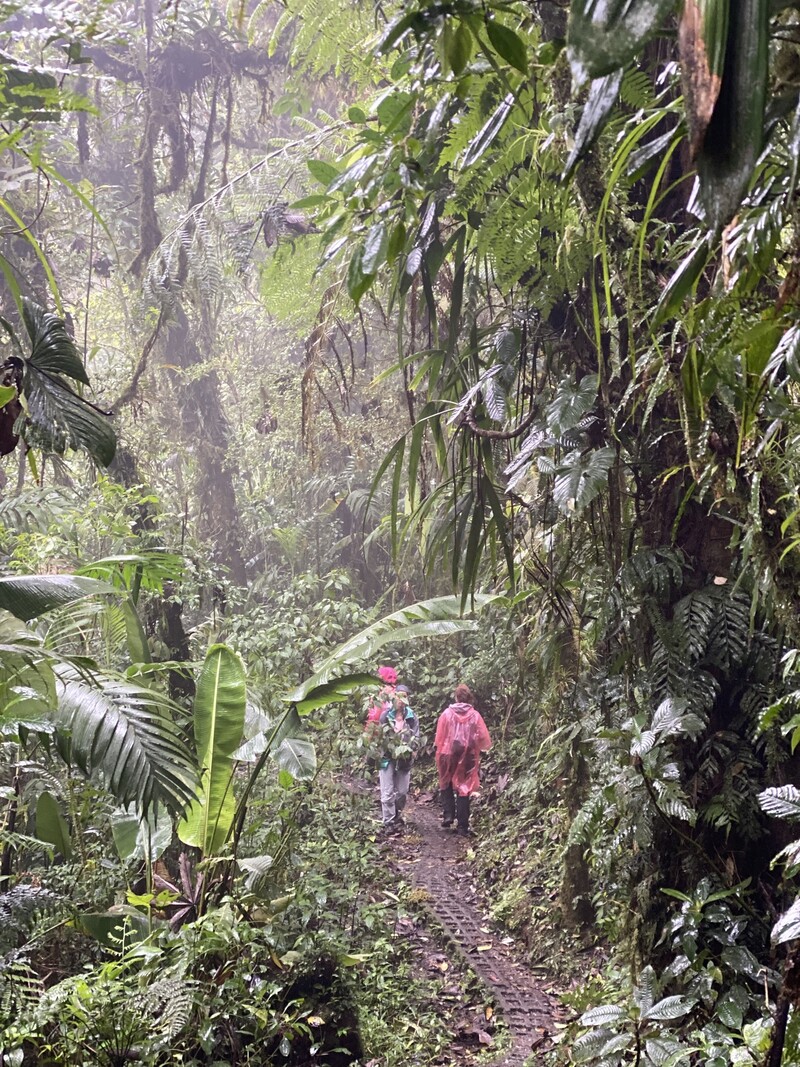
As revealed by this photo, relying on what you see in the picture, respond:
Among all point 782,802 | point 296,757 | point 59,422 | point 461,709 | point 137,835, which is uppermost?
point 59,422

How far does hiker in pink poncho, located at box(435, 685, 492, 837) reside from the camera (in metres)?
6.91

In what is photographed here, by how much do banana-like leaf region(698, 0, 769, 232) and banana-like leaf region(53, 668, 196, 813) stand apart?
2.73 meters

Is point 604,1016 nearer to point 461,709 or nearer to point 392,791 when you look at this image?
point 461,709

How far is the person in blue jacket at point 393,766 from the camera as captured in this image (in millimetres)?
7004

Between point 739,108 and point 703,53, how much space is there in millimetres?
39

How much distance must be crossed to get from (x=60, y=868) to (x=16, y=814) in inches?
15.5

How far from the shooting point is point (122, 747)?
9.46 feet

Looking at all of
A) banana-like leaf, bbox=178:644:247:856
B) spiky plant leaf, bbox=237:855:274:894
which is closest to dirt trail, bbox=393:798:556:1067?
spiky plant leaf, bbox=237:855:274:894

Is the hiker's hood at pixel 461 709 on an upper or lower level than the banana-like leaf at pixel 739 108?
lower

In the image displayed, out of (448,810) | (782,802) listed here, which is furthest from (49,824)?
(448,810)

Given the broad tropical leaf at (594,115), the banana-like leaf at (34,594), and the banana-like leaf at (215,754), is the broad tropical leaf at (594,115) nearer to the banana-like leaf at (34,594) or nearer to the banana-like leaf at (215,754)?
the banana-like leaf at (34,594)

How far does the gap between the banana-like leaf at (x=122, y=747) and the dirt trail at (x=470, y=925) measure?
67.5 inches

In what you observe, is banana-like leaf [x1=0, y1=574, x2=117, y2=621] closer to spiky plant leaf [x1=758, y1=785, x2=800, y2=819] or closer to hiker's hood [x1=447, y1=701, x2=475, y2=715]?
spiky plant leaf [x1=758, y1=785, x2=800, y2=819]

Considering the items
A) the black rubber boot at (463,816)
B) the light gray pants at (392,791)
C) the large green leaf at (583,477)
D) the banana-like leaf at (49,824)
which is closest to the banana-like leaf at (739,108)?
the large green leaf at (583,477)
